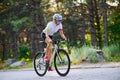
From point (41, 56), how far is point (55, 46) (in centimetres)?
91

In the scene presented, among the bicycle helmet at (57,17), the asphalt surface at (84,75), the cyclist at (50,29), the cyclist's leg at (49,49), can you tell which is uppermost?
the bicycle helmet at (57,17)

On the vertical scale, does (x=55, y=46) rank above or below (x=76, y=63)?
above

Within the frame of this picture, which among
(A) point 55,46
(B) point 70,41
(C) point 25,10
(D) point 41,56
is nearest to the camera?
(A) point 55,46

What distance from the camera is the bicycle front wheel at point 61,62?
10.2 meters

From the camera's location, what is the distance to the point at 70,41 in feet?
119

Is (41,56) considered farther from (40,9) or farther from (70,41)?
(70,41)

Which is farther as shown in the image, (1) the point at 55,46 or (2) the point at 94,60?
(2) the point at 94,60

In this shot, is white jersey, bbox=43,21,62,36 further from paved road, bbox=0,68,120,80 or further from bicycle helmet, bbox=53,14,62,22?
paved road, bbox=0,68,120,80

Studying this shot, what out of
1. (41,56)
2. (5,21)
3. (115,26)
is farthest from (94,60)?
(5,21)

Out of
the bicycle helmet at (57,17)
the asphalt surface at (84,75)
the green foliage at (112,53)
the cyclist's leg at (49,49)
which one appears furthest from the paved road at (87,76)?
the green foliage at (112,53)

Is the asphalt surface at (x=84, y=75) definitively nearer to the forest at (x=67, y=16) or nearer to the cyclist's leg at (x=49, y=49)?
the cyclist's leg at (x=49, y=49)

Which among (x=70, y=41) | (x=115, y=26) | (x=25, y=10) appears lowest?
(x=70, y=41)

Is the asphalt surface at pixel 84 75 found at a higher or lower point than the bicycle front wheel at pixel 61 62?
lower

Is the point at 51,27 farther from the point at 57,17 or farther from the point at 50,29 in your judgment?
Answer: the point at 57,17
